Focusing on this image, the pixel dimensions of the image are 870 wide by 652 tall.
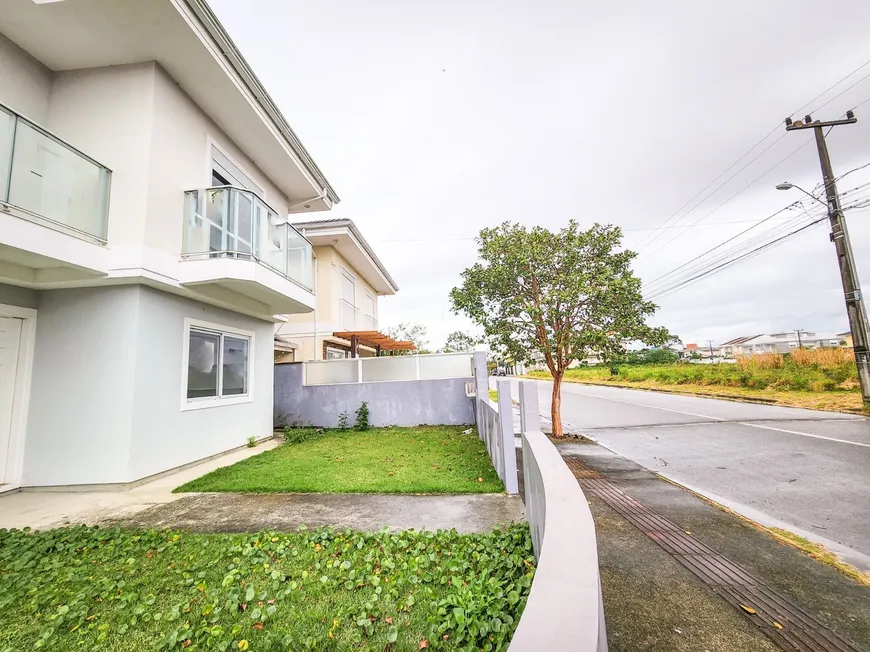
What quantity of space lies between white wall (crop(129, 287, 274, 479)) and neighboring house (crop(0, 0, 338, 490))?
0.09 feet

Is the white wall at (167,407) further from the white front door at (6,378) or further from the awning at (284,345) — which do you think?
the awning at (284,345)

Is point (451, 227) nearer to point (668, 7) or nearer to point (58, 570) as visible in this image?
point (668, 7)

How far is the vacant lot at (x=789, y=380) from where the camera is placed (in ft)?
44.3

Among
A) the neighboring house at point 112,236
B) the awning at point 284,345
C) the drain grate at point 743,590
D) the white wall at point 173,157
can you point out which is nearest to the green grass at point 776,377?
the drain grate at point 743,590

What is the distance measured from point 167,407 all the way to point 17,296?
2.65 meters

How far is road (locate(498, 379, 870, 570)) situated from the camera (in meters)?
4.11

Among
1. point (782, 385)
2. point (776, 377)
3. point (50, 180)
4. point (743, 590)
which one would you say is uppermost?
point (50, 180)

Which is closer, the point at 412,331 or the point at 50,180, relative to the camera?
the point at 50,180

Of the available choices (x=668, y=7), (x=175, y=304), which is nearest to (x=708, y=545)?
(x=175, y=304)

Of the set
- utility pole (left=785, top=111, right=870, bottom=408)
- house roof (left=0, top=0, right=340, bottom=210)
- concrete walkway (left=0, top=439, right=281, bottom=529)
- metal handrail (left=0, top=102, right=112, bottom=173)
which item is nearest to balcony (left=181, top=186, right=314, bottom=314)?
metal handrail (left=0, top=102, right=112, bottom=173)

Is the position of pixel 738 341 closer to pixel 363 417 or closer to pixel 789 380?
pixel 789 380

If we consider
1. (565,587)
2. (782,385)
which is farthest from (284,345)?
(782,385)

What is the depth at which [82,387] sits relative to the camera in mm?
5555

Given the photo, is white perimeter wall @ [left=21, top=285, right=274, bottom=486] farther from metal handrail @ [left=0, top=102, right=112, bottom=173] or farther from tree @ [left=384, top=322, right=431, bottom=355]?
tree @ [left=384, top=322, right=431, bottom=355]
